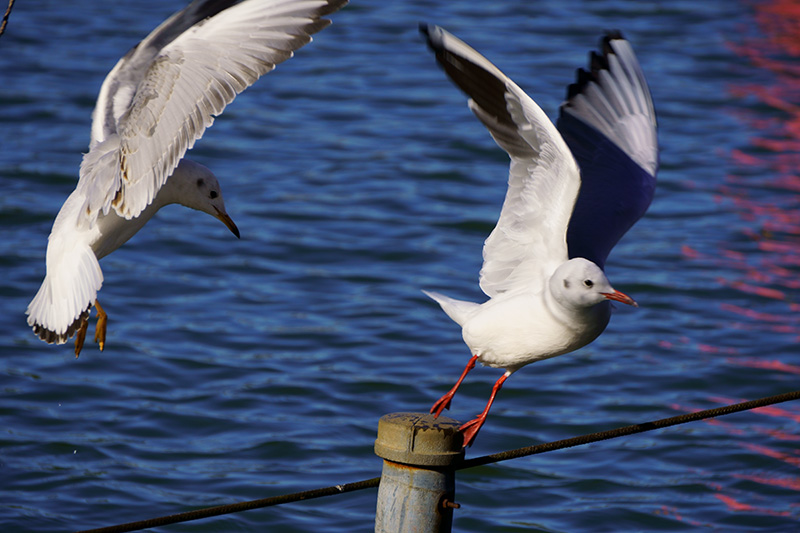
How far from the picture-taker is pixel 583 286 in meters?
3.35

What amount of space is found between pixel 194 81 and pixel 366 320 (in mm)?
3302

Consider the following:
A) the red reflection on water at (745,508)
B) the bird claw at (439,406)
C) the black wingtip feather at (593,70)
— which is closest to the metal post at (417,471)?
the bird claw at (439,406)

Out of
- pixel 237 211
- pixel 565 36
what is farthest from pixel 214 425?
pixel 565 36

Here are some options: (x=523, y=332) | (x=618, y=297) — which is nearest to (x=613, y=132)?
(x=523, y=332)

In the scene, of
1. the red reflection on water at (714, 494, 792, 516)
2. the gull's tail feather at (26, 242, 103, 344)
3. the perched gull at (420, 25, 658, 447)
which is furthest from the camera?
the red reflection on water at (714, 494, 792, 516)

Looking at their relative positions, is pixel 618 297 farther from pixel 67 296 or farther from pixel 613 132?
pixel 67 296

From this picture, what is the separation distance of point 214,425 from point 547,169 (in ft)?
9.21

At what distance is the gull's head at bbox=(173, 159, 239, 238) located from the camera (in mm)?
4121

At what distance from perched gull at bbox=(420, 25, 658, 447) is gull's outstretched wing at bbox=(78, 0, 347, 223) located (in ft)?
1.56

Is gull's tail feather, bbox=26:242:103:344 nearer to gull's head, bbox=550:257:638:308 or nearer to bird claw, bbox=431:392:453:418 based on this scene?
bird claw, bbox=431:392:453:418

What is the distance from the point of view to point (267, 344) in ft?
21.7

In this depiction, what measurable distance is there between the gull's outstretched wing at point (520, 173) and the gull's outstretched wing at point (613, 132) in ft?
1.54

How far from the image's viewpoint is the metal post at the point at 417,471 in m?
3.08

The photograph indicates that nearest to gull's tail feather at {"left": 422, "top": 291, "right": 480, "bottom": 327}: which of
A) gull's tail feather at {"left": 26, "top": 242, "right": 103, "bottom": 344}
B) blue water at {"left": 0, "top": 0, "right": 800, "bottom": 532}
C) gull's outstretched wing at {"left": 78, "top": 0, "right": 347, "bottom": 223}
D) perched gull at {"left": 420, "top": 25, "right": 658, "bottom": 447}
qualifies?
perched gull at {"left": 420, "top": 25, "right": 658, "bottom": 447}
